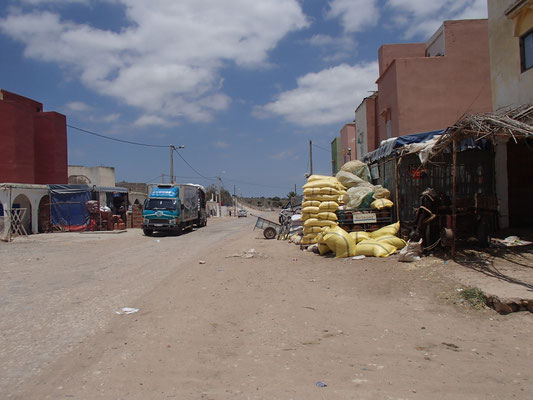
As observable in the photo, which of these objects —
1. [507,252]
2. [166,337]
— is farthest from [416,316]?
[507,252]

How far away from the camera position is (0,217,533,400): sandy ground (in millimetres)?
3697

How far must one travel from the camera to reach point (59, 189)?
87.1 ft

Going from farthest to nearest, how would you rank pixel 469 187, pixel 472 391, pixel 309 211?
pixel 309 211 → pixel 469 187 → pixel 472 391

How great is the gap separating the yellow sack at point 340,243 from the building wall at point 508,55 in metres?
5.36

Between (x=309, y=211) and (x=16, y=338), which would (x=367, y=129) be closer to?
(x=309, y=211)

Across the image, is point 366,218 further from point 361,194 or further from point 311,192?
point 311,192

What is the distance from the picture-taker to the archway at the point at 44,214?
85.5 ft

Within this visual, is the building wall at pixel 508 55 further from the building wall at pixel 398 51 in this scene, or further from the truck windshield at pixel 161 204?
the truck windshield at pixel 161 204

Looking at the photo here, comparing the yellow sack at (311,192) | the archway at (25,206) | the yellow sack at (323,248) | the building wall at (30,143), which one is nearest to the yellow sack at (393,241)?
the yellow sack at (323,248)

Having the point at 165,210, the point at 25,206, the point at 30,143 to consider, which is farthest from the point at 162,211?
the point at 30,143

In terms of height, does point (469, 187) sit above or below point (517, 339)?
above

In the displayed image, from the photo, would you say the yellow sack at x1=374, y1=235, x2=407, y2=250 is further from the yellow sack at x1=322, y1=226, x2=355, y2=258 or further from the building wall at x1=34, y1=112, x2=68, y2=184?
the building wall at x1=34, y1=112, x2=68, y2=184

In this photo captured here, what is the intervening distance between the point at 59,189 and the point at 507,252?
25.8m

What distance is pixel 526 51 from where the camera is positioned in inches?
412
